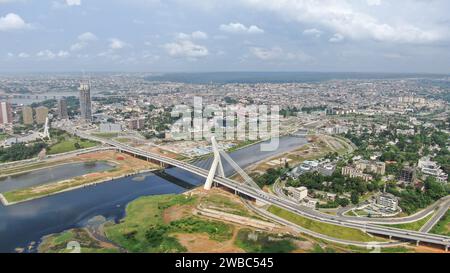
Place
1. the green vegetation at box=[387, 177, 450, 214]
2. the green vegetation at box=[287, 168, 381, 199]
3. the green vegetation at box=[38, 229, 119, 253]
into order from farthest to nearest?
1. the green vegetation at box=[287, 168, 381, 199]
2. the green vegetation at box=[387, 177, 450, 214]
3. the green vegetation at box=[38, 229, 119, 253]

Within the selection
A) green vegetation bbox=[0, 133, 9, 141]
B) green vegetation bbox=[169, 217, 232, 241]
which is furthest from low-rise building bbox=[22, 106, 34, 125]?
green vegetation bbox=[169, 217, 232, 241]

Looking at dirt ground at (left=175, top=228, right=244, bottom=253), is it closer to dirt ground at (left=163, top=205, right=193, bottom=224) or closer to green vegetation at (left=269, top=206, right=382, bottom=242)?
dirt ground at (left=163, top=205, right=193, bottom=224)

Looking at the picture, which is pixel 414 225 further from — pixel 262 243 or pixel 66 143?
pixel 66 143

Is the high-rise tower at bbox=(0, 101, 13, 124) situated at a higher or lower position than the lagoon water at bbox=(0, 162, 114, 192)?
higher

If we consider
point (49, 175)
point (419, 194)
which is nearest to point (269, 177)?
point (419, 194)

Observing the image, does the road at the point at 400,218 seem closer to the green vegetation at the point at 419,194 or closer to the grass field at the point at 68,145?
the green vegetation at the point at 419,194
